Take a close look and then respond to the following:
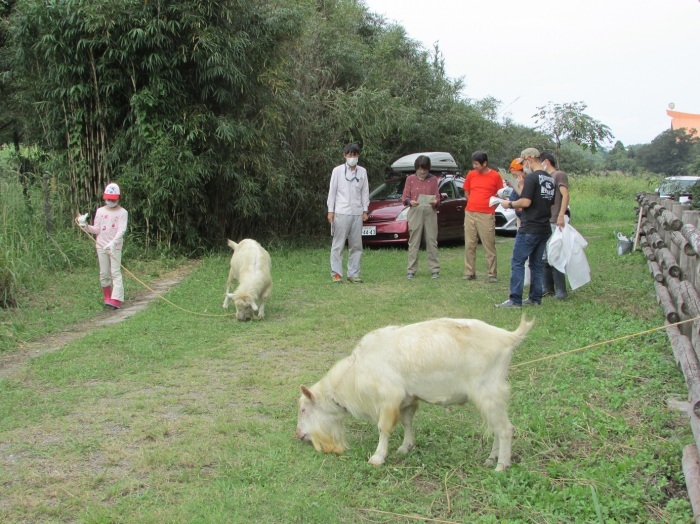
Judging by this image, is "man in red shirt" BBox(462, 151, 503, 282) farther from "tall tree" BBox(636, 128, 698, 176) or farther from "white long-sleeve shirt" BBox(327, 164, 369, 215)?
"tall tree" BBox(636, 128, 698, 176)

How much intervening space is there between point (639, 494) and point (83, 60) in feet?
36.0

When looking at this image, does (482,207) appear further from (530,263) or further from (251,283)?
(251,283)

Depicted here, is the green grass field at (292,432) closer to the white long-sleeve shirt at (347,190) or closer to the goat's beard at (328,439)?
the goat's beard at (328,439)

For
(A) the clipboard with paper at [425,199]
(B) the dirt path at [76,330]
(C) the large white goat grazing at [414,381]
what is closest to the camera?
(C) the large white goat grazing at [414,381]

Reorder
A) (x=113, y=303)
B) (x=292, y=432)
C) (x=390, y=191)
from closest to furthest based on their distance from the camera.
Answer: (x=292, y=432), (x=113, y=303), (x=390, y=191)

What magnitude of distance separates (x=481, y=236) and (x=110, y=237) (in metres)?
5.45

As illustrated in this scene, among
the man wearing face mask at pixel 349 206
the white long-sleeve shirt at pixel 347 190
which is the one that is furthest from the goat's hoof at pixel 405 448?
the white long-sleeve shirt at pixel 347 190

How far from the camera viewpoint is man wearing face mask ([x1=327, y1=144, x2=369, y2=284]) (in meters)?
10.3

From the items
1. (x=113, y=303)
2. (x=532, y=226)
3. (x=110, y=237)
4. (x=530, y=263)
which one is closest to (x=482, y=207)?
(x=530, y=263)

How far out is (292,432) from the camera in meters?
4.60

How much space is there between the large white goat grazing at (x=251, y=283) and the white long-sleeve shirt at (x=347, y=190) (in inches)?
80.0

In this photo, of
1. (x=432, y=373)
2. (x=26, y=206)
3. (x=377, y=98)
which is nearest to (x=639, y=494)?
(x=432, y=373)

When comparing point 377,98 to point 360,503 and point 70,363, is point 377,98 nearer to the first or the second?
point 70,363

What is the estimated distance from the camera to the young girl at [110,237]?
8.51 meters
